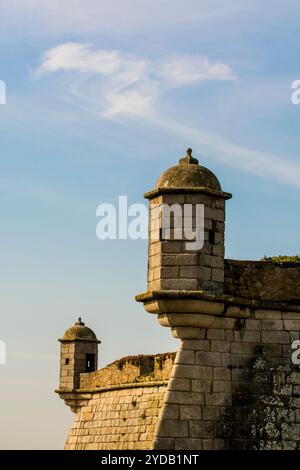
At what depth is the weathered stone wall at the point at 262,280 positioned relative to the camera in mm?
16953

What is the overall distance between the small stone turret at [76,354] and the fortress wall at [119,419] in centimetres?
119

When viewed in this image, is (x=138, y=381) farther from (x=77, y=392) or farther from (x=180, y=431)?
(x=180, y=431)

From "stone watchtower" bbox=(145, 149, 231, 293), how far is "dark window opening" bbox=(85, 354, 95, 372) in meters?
16.0

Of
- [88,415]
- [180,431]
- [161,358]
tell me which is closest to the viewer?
[180,431]

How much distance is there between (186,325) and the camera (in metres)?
16.4

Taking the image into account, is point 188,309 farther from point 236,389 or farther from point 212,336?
point 236,389

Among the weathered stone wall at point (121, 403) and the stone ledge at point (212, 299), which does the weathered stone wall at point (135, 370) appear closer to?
the weathered stone wall at point (121, 403)

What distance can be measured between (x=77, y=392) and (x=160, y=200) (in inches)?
606

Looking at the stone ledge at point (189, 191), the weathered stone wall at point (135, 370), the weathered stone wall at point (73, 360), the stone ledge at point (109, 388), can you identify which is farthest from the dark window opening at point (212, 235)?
the weathered stone wall at point (73, 360)

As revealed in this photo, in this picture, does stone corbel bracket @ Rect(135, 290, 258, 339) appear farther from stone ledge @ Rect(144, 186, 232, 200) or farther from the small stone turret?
the small stone turret

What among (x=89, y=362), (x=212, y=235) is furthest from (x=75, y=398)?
(x=212, y=235)

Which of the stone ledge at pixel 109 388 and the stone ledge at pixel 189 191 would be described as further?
the stone ledge at pixel 109 388

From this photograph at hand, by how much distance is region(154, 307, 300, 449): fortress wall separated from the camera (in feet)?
53.0
